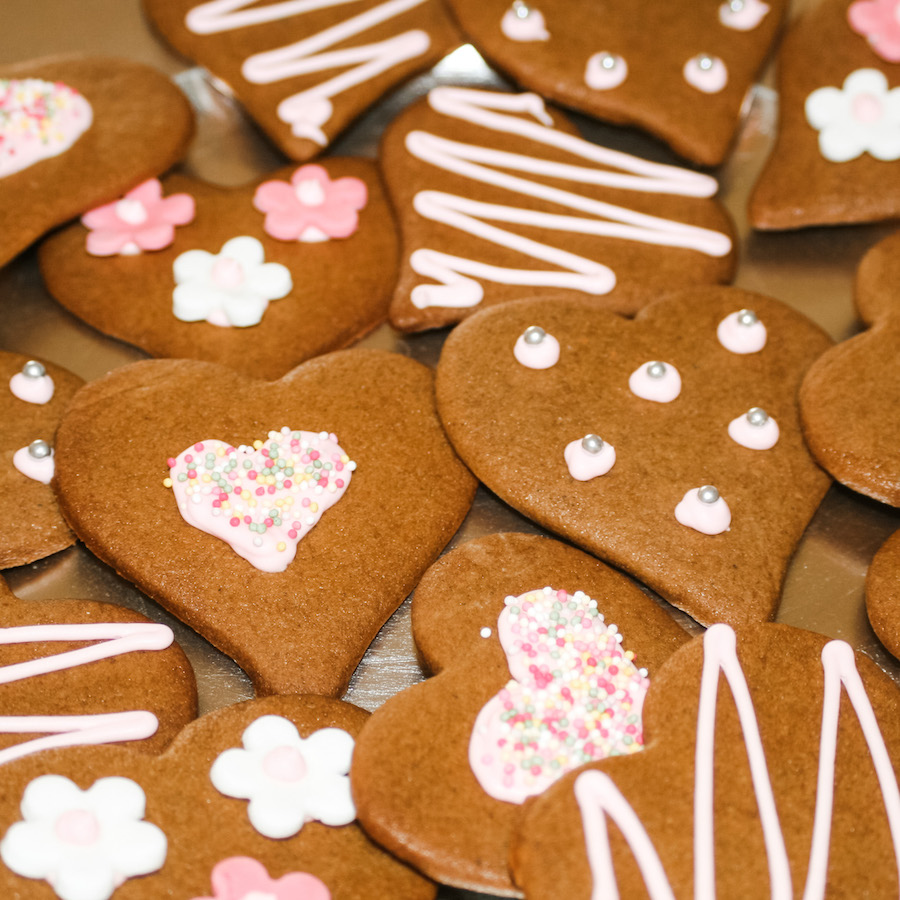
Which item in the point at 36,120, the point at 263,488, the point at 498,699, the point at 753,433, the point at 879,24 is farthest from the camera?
the point at 879,24

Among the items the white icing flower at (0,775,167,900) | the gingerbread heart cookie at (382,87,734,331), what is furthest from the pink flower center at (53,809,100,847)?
the gingerbread heart cookie at (382,87,734,331)

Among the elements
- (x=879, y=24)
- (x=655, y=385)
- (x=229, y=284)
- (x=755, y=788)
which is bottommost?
(x=755, y=788)

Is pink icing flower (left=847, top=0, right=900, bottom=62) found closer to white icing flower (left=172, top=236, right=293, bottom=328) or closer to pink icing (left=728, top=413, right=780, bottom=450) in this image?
pink icing (left=728, top=413, right=780, bottom=450)

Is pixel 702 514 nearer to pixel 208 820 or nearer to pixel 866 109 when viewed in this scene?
pixel 208 820

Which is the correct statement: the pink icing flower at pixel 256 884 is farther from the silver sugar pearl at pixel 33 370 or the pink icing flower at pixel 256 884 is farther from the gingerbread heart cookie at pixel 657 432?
the silver sugar pearl at pixel 33 370

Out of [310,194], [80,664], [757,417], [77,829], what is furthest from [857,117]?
[77,829]

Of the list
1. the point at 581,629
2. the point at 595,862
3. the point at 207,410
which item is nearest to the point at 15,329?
the point at 207,410
